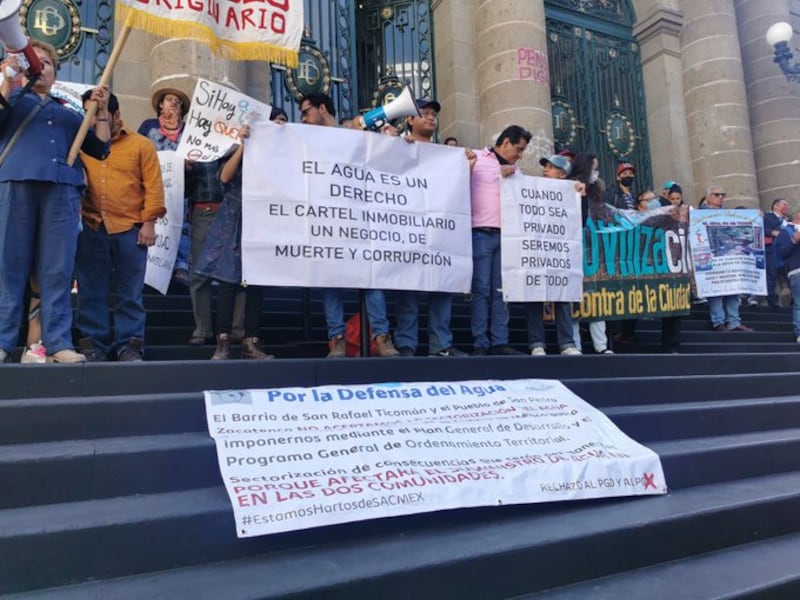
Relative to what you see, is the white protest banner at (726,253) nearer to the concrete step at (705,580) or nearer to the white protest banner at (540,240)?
the white protest banner at (540,240)

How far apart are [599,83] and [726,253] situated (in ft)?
21.4

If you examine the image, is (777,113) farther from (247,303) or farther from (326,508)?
(326,508)

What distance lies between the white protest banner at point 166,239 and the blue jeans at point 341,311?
6.86 ft

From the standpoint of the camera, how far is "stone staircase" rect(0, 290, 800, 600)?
2406 mm

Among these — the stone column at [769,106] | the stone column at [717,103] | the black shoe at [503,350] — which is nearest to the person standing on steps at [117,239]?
the black shoe at [503,350]

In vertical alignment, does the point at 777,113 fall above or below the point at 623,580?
above

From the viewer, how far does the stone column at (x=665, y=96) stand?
13664 mm

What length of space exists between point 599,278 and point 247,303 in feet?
11.3


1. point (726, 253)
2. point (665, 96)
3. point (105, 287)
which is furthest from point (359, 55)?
point (105, 287)

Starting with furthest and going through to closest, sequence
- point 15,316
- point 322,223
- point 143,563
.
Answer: point 322,223 → point 15,316 → point 143,563

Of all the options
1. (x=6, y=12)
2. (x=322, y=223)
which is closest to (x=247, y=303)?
(x=322, y=223)

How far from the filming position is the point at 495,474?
3.14 m

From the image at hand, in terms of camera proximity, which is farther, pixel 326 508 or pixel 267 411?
pixel 267 411

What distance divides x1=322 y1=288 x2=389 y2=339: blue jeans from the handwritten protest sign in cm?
218
